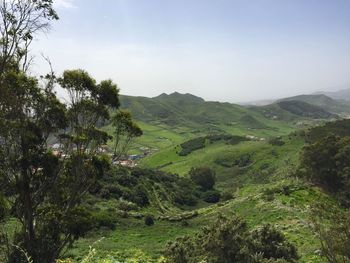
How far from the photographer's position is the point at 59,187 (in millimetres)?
22844

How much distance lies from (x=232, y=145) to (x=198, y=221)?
379 ft

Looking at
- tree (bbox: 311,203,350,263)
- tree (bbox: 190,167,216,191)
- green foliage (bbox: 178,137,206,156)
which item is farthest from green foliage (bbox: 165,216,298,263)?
green foliage (bbox: 178,137,206,156)

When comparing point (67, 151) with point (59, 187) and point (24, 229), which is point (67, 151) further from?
point (24, 229)

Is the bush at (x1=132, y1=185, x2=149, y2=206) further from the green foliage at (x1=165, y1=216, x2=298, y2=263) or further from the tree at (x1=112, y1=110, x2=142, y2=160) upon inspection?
the tree at (x1=112, y1=110, x2=142, y2=160)

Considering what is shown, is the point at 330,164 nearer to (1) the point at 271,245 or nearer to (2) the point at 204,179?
(1) the point at 271,245

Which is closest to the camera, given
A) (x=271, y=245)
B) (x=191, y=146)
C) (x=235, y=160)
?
(x=271, y=245)

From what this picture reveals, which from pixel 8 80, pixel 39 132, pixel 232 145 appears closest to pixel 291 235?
pixel 39 132

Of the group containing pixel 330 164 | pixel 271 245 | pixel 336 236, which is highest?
pixel 336 236

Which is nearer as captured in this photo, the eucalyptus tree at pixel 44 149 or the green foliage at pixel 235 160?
the eucalyptus tree at pixel 44 149

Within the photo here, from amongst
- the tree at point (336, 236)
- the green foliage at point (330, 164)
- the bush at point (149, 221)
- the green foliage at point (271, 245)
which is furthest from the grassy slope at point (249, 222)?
the tree at point (336, 236)

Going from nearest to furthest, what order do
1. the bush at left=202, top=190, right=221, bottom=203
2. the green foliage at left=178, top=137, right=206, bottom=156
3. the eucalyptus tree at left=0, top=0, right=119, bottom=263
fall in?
the eucalyptus tree at left=0, top=0, right=119, bottom=263
the bush at left=202, top=190, right=221, bottom=203
the green foliage at left=178, top=137, right=206, bottom=156

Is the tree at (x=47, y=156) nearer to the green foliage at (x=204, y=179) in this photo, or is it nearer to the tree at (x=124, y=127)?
the tree at (x=124, y=127)

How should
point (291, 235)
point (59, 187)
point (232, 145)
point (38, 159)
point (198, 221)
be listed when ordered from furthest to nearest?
point (232, 145)
point (198, 221)
point (291, 235)
point (59, 187)
point (38, 159)

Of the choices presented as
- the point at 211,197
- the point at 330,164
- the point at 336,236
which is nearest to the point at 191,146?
the point at 211,197
